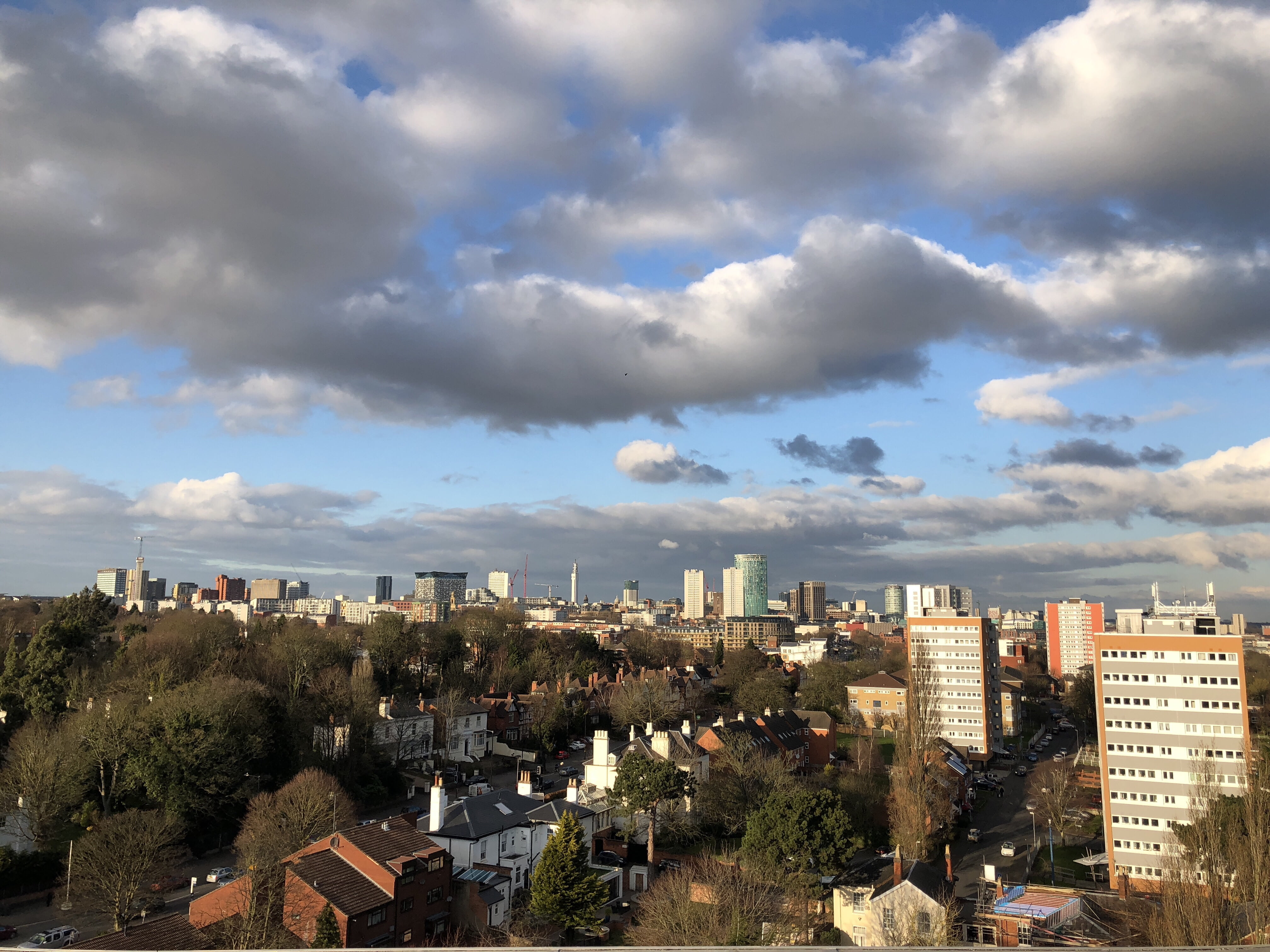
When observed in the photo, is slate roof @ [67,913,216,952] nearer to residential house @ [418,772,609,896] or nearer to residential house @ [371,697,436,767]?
residential house @ [418,772,609,896]

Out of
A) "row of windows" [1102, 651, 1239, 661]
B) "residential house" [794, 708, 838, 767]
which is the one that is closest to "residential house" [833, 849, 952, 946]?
"row of windows" [1102, 651, 1239, 661]

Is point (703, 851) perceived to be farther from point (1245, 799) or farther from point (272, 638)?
point (272, 638)

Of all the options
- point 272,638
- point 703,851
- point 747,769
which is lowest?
point 703,851

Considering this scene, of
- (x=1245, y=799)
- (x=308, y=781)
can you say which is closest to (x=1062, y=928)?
(x=1245, y=799)

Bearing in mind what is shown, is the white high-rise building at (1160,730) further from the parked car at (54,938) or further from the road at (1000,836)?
the parked car at (54,938)

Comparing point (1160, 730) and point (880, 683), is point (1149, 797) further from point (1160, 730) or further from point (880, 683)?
point (880, 683)

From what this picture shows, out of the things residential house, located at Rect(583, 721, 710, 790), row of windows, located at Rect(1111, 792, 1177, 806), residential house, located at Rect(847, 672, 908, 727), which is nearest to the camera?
row of windows, located at Rect(1111, 792, 1177, 806)

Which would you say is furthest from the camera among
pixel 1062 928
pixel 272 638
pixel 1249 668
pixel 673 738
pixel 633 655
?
pixel 633 655

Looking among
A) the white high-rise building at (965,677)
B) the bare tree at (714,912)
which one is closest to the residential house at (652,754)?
the bare tree at (714,912)
